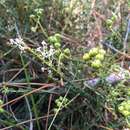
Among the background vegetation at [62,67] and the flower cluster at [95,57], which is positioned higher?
the flower cluster at [95,57]

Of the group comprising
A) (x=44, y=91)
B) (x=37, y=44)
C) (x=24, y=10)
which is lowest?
(x=44, y=91)

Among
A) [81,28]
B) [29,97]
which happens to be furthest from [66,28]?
[29,97]

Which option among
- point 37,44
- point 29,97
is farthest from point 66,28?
point 29,97

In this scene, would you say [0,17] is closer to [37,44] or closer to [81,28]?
[37,44]

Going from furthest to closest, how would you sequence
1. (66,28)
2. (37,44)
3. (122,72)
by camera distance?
(66,28), (37,44), (122,72)

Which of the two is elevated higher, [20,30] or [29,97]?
[20,30]

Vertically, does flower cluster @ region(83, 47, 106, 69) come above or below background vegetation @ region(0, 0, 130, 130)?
above

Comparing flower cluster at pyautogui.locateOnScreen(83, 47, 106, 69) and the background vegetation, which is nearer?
flower cluster at pyautogui.locateOnScreen(83, 47, 106, 69)

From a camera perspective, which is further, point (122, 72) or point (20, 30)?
point (20, 30)

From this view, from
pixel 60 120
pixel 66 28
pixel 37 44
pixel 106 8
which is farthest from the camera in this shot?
pixel 106 8

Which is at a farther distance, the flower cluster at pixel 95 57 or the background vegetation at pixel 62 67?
the background vegetation at pixel 62 67

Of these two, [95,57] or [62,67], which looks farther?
[62,67]
